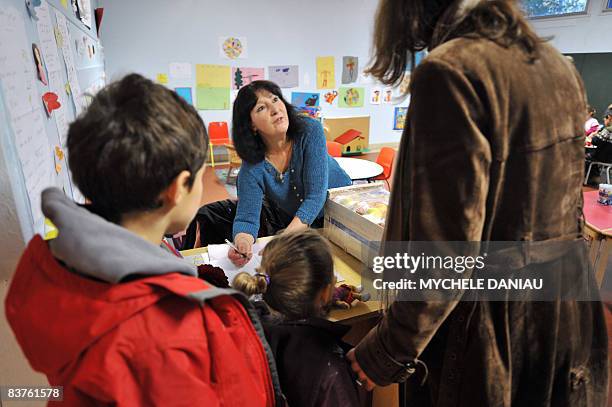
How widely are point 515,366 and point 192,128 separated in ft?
2.77

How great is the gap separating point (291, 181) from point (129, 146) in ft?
4.09

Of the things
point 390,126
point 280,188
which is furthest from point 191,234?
point 390,126

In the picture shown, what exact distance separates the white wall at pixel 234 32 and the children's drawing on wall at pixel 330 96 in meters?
0.11

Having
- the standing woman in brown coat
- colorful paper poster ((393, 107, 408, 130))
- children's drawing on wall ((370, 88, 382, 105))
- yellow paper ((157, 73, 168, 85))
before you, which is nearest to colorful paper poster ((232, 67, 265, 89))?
yellow paper ((157, 73, 168, 85))

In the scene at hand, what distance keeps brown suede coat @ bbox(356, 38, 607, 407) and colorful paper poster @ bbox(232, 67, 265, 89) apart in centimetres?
531

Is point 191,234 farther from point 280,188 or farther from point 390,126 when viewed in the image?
point 390,126

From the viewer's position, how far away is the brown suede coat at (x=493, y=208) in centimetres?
65

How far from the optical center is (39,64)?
1113 mm

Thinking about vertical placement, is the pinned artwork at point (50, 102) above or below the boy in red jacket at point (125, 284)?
above

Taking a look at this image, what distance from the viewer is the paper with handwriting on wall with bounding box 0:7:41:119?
86cm

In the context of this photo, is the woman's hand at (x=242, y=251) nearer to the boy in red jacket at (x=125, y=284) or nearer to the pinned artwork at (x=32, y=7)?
the boy in red jacket at (x=125, y=284)

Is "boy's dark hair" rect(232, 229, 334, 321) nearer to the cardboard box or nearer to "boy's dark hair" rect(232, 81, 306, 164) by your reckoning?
the cardboard box

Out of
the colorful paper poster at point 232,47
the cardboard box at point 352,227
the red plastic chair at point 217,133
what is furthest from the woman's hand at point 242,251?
the colorful paper poster at point 232,47

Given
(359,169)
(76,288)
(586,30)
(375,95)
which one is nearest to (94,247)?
(76,288)
